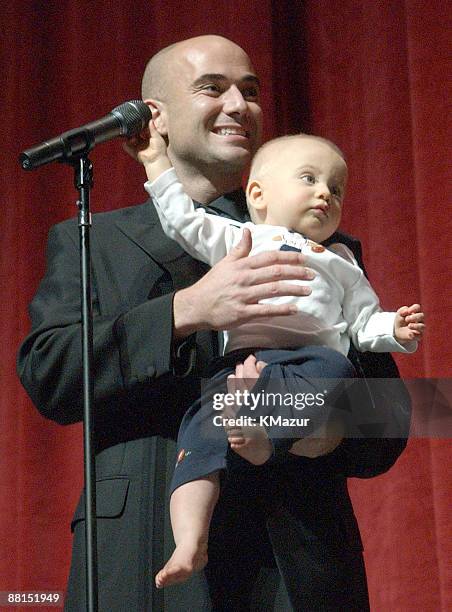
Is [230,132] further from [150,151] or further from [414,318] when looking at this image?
[414,318]

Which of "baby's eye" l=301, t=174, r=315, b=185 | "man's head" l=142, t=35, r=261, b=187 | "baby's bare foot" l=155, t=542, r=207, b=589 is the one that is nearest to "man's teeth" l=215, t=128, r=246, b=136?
"man's head" l=142, t=35, r=261, b=187

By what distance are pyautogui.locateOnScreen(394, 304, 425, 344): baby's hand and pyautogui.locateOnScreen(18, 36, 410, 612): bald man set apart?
15cm

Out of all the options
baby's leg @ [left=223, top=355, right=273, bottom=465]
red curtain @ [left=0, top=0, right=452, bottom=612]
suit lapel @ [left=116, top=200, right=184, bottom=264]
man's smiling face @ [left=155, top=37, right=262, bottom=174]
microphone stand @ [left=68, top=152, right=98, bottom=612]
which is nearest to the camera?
microphone stand @ [left=68, top=152, right=98, bottom=612]

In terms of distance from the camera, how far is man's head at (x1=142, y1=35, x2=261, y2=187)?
1921 mm

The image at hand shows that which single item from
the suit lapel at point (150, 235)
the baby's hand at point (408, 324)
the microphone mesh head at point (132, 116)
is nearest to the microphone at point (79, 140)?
the microphone mesh head at point (132, 116)

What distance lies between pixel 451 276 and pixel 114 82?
2.91ft

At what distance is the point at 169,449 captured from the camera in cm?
172

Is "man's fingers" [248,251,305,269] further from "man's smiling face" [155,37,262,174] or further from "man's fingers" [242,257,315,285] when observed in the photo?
"man's smiling face" [155,37,262,174]

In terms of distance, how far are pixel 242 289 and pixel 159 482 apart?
1.01ft

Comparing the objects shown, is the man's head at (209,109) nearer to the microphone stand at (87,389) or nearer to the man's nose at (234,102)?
the man's nose at (234,102)

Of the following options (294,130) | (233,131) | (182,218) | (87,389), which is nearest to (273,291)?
(182,218)

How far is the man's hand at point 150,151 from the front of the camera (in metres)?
1.74

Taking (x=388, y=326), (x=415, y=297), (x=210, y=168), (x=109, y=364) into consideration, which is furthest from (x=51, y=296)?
(x=415, y=297)

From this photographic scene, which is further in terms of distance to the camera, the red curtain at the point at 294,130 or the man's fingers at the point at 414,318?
the red curtain at the point at 294,130
